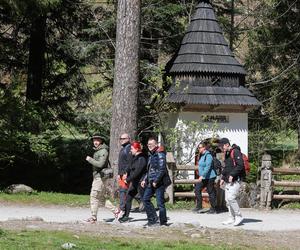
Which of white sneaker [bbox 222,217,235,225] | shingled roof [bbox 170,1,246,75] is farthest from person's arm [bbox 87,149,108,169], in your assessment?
shingled roof [bbox 170,1,246,75]

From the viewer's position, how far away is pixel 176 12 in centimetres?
2419

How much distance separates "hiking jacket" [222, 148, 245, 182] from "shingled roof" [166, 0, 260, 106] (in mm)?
9263

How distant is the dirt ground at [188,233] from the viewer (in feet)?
33.3

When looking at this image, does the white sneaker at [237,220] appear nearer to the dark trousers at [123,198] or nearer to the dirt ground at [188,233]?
the dirt ground at [188,233]

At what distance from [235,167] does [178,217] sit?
2.21 m

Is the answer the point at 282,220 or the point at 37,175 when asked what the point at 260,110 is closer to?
the point at 37,175

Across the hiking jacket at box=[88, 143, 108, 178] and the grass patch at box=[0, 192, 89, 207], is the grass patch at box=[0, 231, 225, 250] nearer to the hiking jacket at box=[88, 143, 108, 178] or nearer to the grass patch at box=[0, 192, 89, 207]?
the hiking jacket at box=[88, 143, 108, 178]

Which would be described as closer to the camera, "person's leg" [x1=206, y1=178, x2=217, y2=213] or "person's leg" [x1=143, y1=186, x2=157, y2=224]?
"person's leg" [x1=143, y1=186, x2=157, y2=224]

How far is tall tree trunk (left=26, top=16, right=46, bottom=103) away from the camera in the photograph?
22984 millimetres

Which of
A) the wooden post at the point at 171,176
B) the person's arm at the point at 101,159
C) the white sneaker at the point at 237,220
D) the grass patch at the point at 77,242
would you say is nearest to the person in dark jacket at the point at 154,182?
the person's arm at the point at 101,159

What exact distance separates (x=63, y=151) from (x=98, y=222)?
12.8 meters

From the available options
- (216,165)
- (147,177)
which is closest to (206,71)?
(216,165)

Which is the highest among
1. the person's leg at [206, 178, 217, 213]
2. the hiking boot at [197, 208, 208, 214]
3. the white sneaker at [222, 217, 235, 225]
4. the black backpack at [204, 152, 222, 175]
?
the black backpack at [204, 152, 222, 175]

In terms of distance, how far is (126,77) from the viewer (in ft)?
53.2
